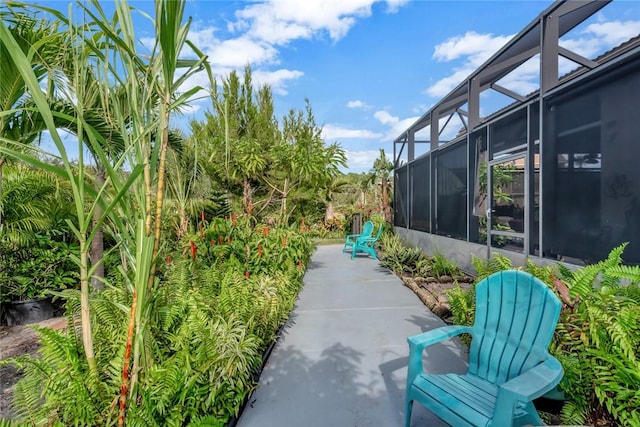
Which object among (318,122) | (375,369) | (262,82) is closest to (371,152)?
(318,122)

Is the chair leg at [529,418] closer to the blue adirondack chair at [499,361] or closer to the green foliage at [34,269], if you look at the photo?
the blue adirondack chair at [499,361]

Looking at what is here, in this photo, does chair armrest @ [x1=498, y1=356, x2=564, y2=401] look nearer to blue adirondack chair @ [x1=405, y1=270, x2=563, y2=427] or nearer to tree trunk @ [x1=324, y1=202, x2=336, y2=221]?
blue adirondack chair @ [x1=405, y1=270, x2=563, y2=427]

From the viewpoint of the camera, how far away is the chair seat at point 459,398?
134 cm

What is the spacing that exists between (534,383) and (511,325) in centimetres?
53

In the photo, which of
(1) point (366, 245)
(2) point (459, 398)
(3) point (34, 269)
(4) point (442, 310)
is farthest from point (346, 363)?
(1) point (366, 245)

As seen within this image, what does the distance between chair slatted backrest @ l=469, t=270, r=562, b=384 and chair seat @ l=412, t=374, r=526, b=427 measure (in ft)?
0.38

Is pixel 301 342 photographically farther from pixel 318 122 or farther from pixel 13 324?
pixel 318 122

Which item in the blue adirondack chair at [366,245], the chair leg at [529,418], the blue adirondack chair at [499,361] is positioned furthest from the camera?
the blue adirondack chair at [366,245]

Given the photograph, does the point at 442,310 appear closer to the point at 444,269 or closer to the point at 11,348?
the point at 444,269

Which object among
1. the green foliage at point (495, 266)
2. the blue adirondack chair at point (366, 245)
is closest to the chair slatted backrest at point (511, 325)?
the green foliage at point (495, 266)

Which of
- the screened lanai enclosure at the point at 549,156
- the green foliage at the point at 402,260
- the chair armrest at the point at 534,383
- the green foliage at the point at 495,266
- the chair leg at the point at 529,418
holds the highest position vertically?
the screened lanai enclosure at the point at 549,156

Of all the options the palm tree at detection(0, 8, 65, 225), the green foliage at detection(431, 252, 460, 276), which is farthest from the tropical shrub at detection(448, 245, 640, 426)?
the palm tree at detection(0, 8, 65, 225)

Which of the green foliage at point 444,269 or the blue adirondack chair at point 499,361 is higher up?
the blue adirondack chair at point 499,361

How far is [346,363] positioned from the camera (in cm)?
242
